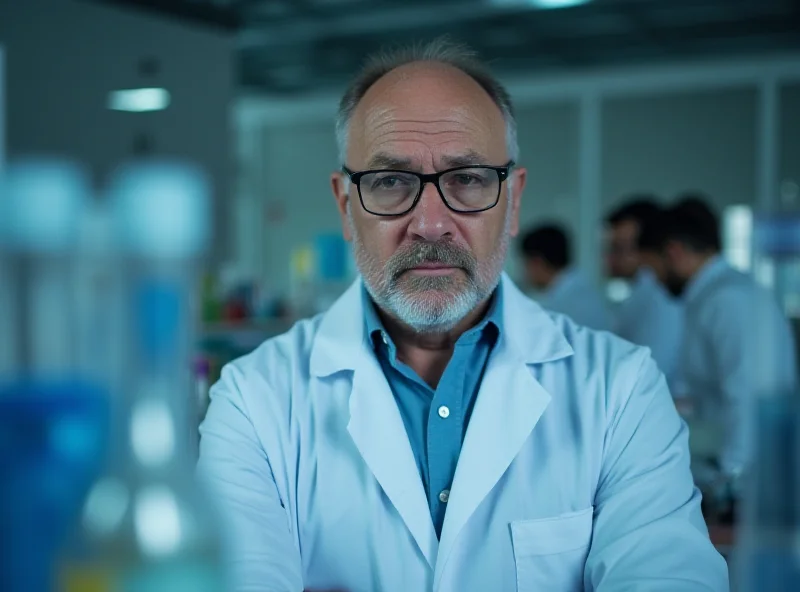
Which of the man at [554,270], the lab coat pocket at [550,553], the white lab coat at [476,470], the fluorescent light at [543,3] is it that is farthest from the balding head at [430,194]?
the fluorescent light at [543,3]

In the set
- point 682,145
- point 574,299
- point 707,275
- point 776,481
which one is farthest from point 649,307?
point 776,481

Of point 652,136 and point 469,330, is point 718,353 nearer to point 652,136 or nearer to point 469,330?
point 469,330

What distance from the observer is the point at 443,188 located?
1.34 m

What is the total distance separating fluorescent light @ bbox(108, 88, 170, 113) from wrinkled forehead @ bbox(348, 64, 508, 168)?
139 inches

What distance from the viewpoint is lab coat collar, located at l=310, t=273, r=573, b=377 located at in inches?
55.0

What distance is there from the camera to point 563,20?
605 centimetres

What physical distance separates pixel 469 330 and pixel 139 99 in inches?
149

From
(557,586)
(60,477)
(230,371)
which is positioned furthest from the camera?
(230,371)

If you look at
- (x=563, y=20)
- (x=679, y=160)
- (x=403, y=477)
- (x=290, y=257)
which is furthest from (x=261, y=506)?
(x=290, y=257)

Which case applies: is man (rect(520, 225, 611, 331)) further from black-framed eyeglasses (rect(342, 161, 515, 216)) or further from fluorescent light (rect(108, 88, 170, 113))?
black-framed eyeglasses (rect(342, 161, 515, 216))

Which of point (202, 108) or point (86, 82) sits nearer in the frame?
point (86, 82)

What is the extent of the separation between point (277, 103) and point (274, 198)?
952mm

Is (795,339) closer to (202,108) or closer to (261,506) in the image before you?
(261,506)

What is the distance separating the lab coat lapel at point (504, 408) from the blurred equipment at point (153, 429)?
2.73 ft
